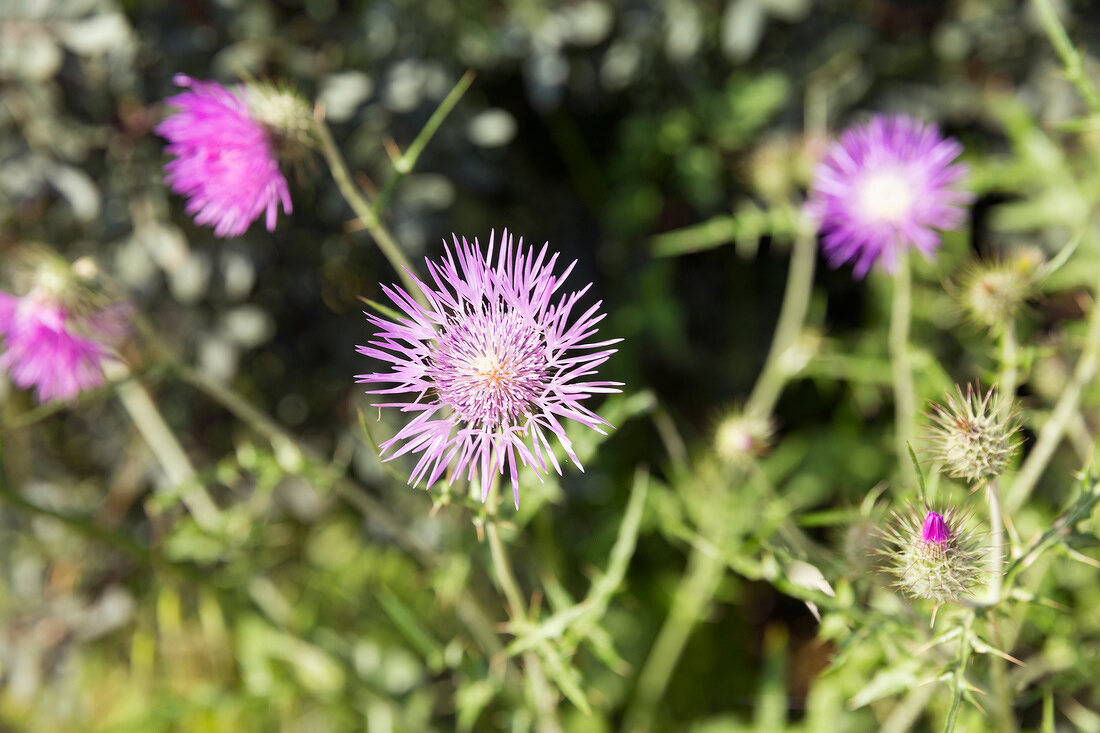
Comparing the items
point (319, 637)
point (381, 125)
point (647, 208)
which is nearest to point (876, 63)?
point (647, 208)

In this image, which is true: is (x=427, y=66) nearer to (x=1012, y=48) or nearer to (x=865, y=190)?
(x=865, y=190)

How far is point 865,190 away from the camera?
6.45ft

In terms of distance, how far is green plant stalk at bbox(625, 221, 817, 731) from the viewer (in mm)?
2270

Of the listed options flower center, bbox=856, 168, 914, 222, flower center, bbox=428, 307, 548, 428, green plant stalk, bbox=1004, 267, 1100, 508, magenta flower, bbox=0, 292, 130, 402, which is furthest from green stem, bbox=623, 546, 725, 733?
magenta flower, bbox=0, 292, 130, 402

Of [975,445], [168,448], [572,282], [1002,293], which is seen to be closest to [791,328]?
[572,282]

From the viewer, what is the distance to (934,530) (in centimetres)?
115

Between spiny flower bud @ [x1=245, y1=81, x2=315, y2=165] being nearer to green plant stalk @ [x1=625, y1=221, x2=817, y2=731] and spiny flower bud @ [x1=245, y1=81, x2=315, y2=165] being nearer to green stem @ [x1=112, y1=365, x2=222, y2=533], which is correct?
green stem @ [x1=112, y1=365, x2=222, y2=533]

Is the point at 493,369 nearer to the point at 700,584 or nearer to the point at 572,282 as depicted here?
the point at 700,584

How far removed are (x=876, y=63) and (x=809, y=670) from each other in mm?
2139

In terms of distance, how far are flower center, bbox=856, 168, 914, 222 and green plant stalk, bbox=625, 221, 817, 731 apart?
0.70 ft

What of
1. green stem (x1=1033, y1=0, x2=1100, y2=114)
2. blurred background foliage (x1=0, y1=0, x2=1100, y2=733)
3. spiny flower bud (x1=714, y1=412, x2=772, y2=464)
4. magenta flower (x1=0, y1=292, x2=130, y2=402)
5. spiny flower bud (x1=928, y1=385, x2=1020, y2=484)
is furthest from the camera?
blurred background foliage (x1=0, y1=0, x2=1100, y2=733)

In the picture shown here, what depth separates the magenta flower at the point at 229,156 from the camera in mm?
1485

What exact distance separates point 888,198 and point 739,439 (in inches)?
28.3

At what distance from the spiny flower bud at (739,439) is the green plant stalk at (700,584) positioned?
250 mm
